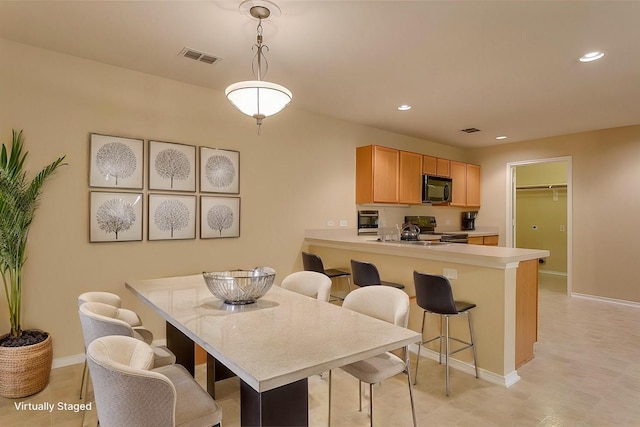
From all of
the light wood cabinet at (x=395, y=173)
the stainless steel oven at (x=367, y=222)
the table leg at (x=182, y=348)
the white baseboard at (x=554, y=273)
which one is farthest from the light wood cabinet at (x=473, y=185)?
the table leg at (x=182, y=348)

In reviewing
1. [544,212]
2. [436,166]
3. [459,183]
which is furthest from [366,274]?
[544,212]

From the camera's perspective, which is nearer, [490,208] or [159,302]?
[159,302]

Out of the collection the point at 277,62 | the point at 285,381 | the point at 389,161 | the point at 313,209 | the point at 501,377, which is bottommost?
the point at 501,377

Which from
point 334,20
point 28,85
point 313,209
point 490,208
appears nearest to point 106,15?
point 28,85

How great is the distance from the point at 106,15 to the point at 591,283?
6590 mm

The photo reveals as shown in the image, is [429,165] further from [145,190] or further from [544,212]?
[145,190]

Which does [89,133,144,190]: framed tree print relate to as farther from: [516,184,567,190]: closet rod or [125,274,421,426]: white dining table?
[516,184,567,190]: closet rod

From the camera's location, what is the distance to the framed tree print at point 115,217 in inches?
117

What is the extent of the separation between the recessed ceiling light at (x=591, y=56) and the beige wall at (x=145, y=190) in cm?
A: 272

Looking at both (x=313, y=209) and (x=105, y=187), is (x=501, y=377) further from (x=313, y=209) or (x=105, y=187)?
(x=105, y=187)

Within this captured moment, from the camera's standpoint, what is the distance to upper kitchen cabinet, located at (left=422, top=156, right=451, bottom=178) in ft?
18.3

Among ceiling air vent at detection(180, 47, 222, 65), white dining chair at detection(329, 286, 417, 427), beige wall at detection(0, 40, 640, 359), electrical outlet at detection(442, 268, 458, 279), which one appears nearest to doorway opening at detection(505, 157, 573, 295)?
beige wall at detection(0, 40, 640, 359)

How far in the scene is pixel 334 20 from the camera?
2314 millimetres

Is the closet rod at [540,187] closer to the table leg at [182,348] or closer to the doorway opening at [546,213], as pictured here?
the doorway opening at [546,213]
